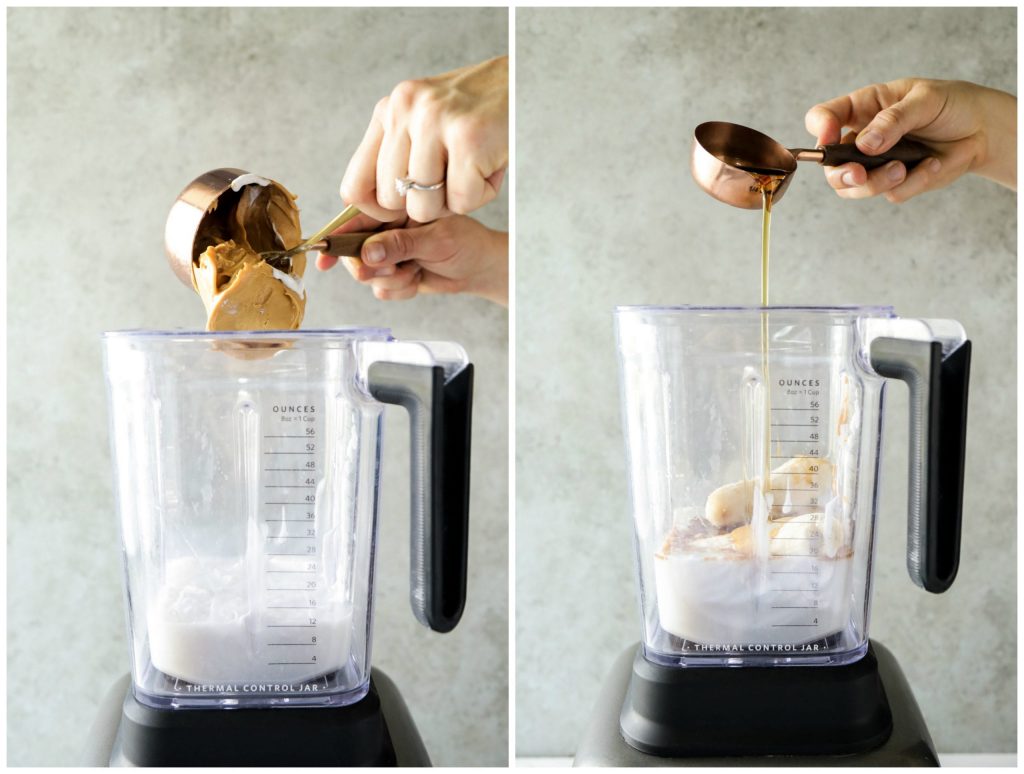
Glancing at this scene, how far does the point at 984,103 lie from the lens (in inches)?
35.1

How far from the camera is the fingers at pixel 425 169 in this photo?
0.84 meters

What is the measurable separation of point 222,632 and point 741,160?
1.85 feet

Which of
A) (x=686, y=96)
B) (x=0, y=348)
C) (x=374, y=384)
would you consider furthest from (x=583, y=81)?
(x=0, y=348)

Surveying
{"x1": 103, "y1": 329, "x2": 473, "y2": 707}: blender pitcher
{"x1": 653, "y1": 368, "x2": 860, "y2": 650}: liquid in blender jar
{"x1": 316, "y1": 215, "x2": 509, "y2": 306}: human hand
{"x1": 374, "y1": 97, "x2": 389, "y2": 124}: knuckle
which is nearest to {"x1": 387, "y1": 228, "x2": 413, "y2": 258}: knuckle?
{"x1": 316, "y1": 215, "x2": 509, "y2": 306}: human hand

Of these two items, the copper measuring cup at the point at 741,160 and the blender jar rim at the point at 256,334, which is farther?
the copper measuring cup at the point at 741,160

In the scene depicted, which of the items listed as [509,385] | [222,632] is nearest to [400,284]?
[509,385]

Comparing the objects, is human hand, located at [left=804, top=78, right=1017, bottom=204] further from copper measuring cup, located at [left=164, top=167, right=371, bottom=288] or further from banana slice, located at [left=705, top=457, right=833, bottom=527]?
copper measuring cup, located at [left=164, top=167, right=371, bottom=288]

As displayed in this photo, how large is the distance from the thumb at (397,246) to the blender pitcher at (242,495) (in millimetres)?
251

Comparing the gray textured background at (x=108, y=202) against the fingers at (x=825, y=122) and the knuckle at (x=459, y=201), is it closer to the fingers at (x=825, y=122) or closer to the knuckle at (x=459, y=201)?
the knuckle at (x=459, y=201)

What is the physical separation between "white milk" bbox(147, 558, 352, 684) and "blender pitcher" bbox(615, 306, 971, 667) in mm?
250

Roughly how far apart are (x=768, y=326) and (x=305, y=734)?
0.41 m

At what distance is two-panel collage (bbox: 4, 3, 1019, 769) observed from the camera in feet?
2.06

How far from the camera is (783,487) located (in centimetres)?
67

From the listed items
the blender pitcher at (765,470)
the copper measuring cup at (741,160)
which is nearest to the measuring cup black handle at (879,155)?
the copper measuring cup at (741,160)
